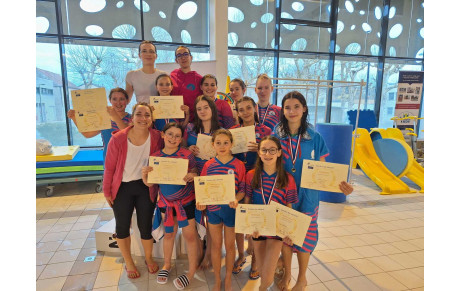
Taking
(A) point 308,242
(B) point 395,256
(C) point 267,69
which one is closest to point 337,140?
(B) point 395,256

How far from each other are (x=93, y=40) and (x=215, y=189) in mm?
5651

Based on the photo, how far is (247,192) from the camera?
2055 mm

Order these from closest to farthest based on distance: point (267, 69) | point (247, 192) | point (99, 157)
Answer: point (247, 192) → point (99, 157) → point (267, 69)

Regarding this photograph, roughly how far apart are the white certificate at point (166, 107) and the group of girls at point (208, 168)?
97mm

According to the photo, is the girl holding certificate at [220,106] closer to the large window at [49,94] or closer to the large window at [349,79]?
the large window at [49,94]

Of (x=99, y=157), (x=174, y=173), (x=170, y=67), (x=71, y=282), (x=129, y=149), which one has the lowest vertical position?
(x=71, y=282)

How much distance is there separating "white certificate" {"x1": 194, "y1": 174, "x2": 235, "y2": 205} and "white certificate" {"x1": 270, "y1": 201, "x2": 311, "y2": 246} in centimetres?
32

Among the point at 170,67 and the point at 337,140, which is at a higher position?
the point at 170,67

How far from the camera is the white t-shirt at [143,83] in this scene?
2701 mm

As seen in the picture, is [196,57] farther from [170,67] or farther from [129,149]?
[129,149]

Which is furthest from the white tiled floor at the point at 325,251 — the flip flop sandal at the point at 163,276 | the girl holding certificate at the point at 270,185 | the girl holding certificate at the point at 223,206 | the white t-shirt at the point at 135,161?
the white t-shirt at the point at 135,161

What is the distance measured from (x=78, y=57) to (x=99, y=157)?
8.47ft

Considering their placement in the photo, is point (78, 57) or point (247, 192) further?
point (78, 57)

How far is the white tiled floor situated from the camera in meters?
2.38
